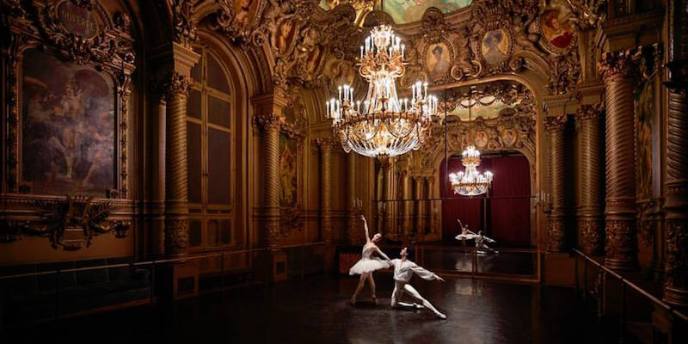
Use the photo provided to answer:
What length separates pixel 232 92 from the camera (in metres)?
10.7

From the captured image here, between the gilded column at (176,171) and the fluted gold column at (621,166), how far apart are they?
23.5 ft

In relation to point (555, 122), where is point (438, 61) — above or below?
above

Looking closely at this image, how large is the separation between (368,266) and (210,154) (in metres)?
4.46

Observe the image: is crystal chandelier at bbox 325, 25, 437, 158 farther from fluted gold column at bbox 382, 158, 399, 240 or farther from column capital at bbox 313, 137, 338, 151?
fluted gold column at bbox 382, 158, 399, 240

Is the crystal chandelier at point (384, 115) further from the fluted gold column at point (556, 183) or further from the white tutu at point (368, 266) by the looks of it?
the fluted gold column at point (556, 183)

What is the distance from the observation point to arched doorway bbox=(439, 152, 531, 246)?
65.2ft

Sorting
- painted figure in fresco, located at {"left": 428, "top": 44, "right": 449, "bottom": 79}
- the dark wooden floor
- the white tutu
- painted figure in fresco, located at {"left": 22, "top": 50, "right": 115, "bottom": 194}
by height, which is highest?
painted figure in fresco, located at {"left": 428, "top": 44, "right": 449, "bottom": 79}

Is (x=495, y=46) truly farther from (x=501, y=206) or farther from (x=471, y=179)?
(x=501, y=206)

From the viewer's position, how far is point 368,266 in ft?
25.7

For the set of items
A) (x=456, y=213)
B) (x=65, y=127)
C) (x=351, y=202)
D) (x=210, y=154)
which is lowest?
(x=456, y=213)

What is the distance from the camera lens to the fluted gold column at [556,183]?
10656 millimetres

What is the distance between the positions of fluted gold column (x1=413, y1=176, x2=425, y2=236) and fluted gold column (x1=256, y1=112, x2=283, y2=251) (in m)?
9.18

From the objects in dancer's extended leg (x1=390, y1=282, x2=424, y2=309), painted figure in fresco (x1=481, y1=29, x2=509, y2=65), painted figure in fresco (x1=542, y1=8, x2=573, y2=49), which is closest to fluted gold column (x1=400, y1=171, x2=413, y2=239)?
painted figure in fresco (x1=481, y1=29, x2=509, y2=65)

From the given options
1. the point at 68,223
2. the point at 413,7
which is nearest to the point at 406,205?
the point at 413,7
